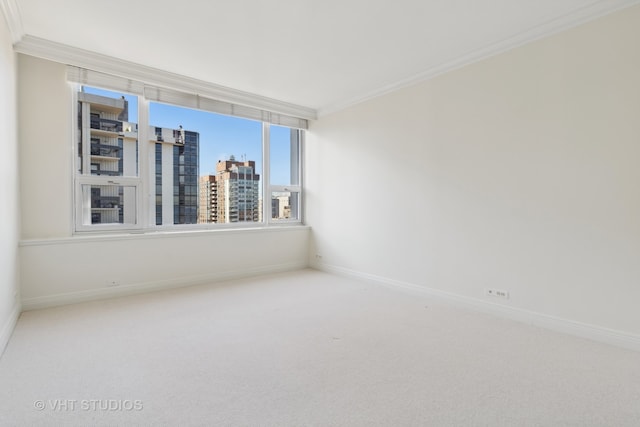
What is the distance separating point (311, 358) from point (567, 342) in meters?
1.95

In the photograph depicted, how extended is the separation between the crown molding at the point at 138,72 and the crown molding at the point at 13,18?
150 mm

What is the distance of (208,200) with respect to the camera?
4387mm

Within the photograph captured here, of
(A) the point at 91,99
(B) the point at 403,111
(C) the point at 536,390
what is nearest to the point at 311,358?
(C) the point at 536,390

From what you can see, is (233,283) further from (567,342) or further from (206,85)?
(567,342)

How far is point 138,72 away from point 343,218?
303 cm

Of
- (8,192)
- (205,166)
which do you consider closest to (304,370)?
(8,192)

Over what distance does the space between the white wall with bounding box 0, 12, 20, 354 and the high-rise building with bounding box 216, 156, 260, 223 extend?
2.11 m

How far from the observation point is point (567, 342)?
242cm

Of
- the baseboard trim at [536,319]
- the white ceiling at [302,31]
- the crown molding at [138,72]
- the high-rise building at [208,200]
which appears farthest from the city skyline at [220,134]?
the baseboard trim at [536,319]

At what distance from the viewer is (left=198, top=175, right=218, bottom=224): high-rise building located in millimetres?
4324

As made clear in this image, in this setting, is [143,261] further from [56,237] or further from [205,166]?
[205,166]

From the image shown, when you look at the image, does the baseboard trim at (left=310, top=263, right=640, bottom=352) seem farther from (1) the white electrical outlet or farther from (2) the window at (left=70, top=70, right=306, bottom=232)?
(2) the window at (left=70, top=70, right=306, bottom=232)

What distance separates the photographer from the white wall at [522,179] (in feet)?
7.68

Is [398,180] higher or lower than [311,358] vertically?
higher
